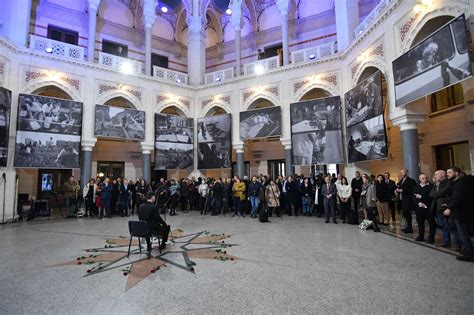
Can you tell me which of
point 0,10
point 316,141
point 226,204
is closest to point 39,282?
point 226,204

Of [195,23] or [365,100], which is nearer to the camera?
[365,100]

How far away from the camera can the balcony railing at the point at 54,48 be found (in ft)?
38.4

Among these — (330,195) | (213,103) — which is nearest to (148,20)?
(213,103)

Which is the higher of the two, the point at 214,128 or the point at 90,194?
the point at 214,128

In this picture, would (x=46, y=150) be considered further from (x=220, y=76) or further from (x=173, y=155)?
(x=220, y=76)

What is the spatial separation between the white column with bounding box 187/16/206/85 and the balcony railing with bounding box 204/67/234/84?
1.66ft

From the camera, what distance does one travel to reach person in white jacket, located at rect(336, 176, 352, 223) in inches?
333

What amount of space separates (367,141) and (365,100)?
4.92ft

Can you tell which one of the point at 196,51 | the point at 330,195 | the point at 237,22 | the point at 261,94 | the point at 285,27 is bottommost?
the point at 330,195

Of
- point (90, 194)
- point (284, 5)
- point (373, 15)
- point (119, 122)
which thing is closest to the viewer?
point (373, 15)

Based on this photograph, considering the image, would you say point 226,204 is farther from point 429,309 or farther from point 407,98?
point 429,309

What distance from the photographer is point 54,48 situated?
1220 cm

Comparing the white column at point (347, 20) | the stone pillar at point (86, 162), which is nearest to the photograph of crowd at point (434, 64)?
the white column at point (347, 20)

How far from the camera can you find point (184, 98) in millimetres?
15844
